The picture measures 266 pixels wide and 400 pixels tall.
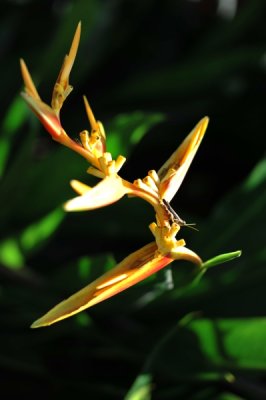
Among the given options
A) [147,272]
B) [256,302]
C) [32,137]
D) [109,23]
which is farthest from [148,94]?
[147,272]

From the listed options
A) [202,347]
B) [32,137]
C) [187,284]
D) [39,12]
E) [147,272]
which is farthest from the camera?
[39,12]

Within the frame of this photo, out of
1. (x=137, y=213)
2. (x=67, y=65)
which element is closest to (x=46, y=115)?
(x=67, y=65)

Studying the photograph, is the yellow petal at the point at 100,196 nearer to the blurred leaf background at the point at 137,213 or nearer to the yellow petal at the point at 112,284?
the yellow petal at the point at 112,284

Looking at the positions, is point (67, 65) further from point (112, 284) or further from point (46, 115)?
point (112, 284)

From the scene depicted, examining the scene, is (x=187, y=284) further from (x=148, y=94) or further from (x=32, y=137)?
(x=148, y=94)

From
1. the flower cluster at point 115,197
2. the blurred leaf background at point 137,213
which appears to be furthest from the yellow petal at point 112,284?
the blurred leaf background at point 137,213

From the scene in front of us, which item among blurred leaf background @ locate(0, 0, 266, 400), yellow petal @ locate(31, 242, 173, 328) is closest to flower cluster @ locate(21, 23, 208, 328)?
yellow petal @ locate(31, 242, 173, 328)
